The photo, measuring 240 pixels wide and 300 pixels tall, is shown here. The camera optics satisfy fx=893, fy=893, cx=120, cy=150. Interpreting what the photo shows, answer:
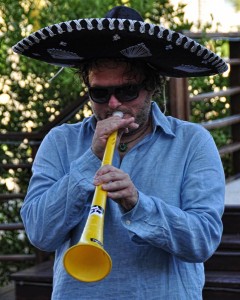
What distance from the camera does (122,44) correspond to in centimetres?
273

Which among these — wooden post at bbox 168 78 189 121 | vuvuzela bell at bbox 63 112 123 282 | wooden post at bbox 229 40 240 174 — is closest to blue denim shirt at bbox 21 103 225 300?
vuvuzela bell at bbox 63 112 123 282

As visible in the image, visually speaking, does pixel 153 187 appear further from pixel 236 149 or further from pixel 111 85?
pixel 236 149

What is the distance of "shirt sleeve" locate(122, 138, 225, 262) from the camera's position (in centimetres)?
261

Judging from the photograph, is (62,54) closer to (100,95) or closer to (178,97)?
(100,95)

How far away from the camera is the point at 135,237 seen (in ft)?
8.69

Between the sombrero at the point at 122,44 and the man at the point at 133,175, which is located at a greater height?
the sombrero at the point at 122,44

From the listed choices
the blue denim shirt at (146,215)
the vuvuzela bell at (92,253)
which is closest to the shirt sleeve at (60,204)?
the blue denim shirt at (146,215)

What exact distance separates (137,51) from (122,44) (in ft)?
0.19

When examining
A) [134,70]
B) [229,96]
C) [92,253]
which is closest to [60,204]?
[92,253]

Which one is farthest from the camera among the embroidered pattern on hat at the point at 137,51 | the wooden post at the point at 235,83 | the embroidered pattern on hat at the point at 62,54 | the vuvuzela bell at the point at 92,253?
the wooden post at the point at 235,83

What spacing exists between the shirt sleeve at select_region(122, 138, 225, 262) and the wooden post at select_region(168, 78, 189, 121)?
3.55 meters

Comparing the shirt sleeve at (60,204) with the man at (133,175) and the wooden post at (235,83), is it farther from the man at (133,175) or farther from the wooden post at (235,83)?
the wooden post at (235,83)

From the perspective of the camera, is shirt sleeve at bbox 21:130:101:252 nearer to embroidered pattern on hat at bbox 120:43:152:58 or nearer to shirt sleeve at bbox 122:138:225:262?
shirt sleeve at bbox 122:138:225:262

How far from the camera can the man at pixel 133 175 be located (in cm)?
265
